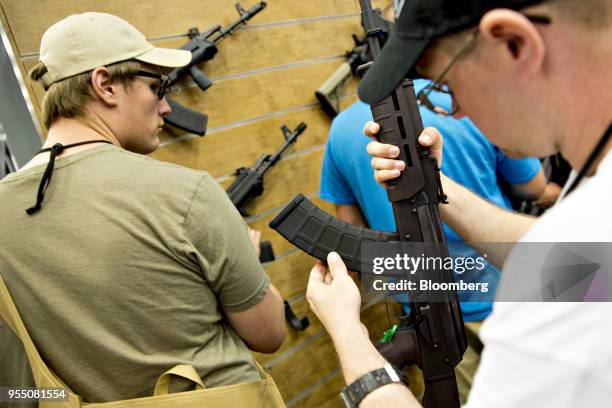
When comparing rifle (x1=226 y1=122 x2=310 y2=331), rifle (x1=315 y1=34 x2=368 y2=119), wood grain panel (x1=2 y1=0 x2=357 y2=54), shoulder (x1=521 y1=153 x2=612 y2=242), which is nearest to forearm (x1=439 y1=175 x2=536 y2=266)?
shoulder (x1=521 y1=153 x2=612 y2=242)

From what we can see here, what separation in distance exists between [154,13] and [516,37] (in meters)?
1.44

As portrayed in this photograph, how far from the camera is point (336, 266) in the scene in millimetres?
994

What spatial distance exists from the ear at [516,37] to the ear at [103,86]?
0.87 metres

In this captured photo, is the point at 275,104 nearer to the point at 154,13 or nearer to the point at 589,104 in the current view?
→ the point at 154,13

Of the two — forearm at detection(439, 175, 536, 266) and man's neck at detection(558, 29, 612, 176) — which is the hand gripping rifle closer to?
forearm at detection(439, 175, 536, 266)

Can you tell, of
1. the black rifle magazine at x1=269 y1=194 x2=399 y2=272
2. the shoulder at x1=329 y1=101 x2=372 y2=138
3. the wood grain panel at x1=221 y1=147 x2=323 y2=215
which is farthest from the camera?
the wood grain panel at x1=221 y1=147 x2=323 y2=215

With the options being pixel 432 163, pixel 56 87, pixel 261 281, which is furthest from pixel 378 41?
pixel 56 87

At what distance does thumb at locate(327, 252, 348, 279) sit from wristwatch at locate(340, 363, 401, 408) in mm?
243

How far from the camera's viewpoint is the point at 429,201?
3.33 ft

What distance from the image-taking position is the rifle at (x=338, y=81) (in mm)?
2055

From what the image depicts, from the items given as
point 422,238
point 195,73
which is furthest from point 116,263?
point 195,73

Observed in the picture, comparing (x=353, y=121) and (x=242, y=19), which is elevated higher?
(x=242, y=19)

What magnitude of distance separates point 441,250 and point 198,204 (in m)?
0.58

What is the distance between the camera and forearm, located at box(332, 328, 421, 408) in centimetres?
73
